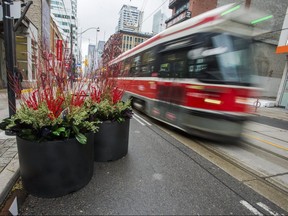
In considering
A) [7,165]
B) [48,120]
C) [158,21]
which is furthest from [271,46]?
[7,165]

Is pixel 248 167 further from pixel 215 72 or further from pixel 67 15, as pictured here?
pixel 67 15

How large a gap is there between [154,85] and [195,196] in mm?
4743

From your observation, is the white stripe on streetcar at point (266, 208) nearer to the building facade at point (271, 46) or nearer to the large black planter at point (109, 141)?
the large black planter at point (109, 141)

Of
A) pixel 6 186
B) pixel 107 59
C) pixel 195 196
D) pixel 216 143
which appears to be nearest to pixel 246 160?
pixel 216 143

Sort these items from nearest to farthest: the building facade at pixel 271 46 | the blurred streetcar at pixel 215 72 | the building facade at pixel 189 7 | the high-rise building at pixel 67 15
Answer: the high-rise building at pixel 67 15
the blurred streetcar at pixel 215 72
the building facade at pixel 271 46
the building facade at pixel 189 7

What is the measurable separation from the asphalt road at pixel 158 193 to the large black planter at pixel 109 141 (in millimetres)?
160

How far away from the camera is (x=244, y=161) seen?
414 cm

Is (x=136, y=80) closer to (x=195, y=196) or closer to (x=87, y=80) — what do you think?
(x=87, y=80)

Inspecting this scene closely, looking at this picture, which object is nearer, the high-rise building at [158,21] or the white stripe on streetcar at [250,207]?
the white stripe on streetcar at [250,207]

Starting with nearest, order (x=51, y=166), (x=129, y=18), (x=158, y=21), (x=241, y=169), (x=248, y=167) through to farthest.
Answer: (x=51, y=166)
(x=241, y=169)
(x=248, y=167)
(x=129, y=18)
(x=158, y=21)

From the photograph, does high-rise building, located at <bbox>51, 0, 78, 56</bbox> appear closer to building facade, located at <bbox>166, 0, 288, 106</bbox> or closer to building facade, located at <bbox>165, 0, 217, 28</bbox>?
building facade, located at <bbox>166, 0, 288, 106</bbox>

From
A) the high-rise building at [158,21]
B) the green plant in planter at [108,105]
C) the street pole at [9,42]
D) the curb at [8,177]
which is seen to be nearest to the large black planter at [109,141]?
the green plant in planter at [108,105]

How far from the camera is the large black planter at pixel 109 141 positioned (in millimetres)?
3492

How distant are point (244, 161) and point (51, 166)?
3.92 metres
